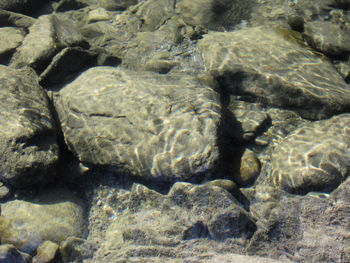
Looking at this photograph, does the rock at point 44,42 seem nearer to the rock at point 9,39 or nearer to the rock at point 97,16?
the rock at point 9,39

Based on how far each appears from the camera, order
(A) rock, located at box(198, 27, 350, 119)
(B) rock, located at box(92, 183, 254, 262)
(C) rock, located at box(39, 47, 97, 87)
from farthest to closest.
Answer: (C) rock, located at box(39, 47, 97, 87)
(A) rock, located at box(198, 27, 350, 119)
(B) rock, located at box(92, 183, 254, 262)

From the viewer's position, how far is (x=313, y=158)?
386cm

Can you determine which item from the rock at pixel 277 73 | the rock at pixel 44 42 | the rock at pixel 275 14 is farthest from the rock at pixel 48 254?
the rock at pixel 275 14

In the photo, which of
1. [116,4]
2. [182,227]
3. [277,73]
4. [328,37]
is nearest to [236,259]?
[182,227]

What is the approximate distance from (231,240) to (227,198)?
41 cm

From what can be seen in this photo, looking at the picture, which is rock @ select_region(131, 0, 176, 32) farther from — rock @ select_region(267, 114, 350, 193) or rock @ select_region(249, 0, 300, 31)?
rock @ select_region(267, 114, 350, 193)

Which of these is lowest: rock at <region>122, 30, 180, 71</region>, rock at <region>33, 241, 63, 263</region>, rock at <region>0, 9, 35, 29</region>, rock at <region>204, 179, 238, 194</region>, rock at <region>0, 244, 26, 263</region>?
rock at <region>33, 241, 63, 263</region>

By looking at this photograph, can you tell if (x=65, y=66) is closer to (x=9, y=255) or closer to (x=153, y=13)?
(x=153, y=13)

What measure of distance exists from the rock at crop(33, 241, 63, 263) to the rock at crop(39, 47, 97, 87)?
8.94ft

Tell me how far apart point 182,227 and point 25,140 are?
2170 mm

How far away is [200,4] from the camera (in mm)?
6617

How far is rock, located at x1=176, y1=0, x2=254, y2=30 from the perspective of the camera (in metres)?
6.47

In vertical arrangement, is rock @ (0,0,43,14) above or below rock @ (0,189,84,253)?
above

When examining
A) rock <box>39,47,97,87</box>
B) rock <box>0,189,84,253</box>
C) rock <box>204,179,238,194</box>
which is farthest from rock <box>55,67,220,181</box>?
rock <box>0,189,84,253</box>
